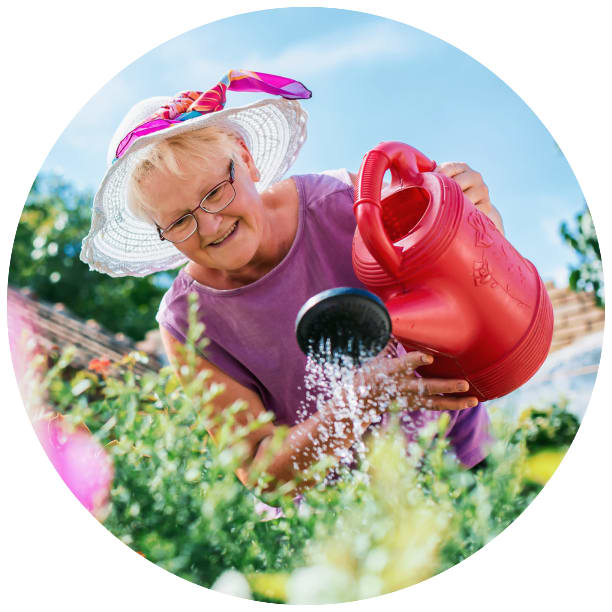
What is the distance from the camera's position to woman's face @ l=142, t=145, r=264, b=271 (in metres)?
1.38

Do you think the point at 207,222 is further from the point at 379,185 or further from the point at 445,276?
the point at 445,276

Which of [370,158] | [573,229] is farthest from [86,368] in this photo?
[573,229]

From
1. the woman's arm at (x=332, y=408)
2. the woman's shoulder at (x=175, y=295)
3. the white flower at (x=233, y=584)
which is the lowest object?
the white flower at (x=233, y=584)

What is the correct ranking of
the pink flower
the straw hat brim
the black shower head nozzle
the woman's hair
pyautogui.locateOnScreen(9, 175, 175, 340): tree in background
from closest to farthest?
the black shower head nozzle, the woman's hair, the straw hat brim, the pink flower, pyautogui.locateOnScreen(9, 175, 175, 340): tree in background

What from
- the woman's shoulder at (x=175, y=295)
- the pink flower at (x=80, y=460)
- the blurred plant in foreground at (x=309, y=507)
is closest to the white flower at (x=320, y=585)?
the blurred plant in foreground at (x=309, y=507)

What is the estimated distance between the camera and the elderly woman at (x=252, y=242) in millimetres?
1393

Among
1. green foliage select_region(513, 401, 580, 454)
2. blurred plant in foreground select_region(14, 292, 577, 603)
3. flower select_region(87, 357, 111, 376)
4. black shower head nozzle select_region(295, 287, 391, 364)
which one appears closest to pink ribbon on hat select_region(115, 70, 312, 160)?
blurred plant in foreground select_region(14, 292, 577, 603)

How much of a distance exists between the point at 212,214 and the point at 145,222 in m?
0.17

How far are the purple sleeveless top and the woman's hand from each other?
0.20 metres

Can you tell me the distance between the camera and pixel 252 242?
56.9 inches

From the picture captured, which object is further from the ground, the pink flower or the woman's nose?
the woman's nose

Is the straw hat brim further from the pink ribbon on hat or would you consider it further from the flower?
the flower

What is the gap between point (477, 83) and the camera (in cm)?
156

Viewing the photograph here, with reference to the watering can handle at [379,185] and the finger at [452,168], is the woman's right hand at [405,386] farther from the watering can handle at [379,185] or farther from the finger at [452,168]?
the finger at [452,168]
